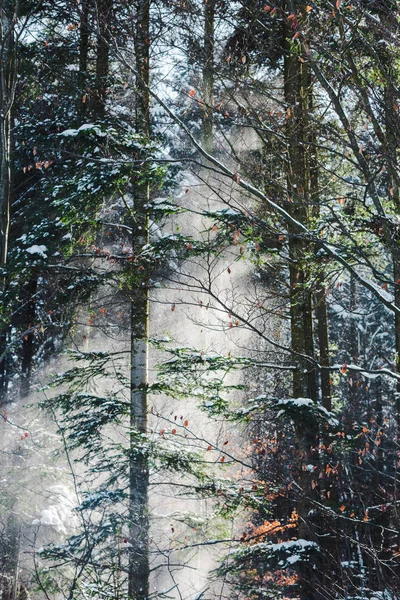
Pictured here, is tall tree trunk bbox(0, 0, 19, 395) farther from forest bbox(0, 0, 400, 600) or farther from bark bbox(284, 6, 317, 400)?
bark bbox(284, 6, 317, 400)

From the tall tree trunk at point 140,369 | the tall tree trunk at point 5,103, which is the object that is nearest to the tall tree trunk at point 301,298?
the tall tree trunk at point 140,369

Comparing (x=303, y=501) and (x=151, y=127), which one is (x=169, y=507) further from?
(x=151, y=127)

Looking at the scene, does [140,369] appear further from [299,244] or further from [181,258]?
[299,244]

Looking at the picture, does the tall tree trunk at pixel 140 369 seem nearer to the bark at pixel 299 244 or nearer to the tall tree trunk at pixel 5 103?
the tall tree trunk at pixel 5 103

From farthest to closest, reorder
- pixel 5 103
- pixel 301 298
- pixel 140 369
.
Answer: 1. pixel 140 369
2. pixel 301 298
3. pixel 5 103

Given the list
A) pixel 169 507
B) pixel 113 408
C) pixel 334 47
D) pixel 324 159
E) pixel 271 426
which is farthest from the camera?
pixel 169 507

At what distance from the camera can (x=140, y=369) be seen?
8641mm

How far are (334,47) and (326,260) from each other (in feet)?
8.16

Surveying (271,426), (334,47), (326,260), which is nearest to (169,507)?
(271,426)

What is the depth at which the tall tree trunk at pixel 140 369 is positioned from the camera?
766 cm

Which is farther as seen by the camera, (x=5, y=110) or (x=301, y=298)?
(x=301, y=298)

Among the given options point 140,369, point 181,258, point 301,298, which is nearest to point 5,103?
point 181,258

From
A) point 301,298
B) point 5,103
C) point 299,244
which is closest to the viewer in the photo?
point 5,103

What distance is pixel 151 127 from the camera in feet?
30.9
